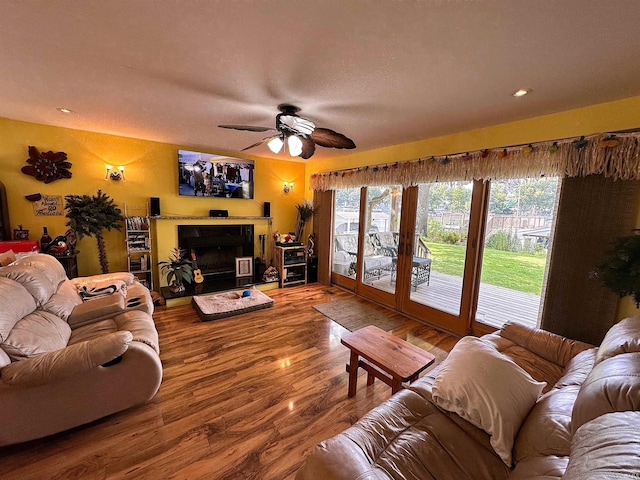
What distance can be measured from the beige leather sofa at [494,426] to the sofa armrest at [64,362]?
1.42 meters

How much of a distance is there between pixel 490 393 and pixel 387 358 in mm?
722

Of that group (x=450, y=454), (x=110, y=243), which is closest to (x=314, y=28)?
(x=450, y=454)

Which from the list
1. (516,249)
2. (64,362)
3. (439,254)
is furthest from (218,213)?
(516,249)

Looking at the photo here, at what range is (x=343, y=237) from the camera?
4.77 metres

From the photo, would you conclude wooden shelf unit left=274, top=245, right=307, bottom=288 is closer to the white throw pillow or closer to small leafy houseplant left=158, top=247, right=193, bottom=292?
small leafy houseplant left=158, top=247, right=193, bottom=292

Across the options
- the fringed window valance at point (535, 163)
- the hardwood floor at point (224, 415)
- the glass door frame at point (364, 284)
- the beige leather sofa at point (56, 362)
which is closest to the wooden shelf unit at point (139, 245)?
the hardwood floor at point (224, 415)

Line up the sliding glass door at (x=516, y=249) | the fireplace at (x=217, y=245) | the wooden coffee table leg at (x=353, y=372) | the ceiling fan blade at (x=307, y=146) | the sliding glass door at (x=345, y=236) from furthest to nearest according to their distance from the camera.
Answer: the sliding glass door at (x=345, y=236)
the fireplace at (x=217, y=245)
the sliding glass door at (x=516, y=249)
the ceiling fan blade at (x=307, y=146)
the wooden coffee table leg at (x=353, y=372)

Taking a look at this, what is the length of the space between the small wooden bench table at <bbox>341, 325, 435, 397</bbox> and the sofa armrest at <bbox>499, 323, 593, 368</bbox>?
0.71m

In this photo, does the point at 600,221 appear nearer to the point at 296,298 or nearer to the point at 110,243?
the point at 296,298

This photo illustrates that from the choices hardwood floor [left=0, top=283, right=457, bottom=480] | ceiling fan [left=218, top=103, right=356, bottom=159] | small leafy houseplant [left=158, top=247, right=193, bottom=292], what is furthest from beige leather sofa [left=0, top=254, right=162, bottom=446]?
ceiling fan [left=218, top=103, right=356, bottom=159]

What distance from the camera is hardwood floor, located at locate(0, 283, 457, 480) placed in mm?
1476

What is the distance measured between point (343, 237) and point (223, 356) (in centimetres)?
289

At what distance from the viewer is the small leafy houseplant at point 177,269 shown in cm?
384

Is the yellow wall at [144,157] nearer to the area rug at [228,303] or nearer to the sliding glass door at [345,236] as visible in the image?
the sliding glass door at [345,236]
